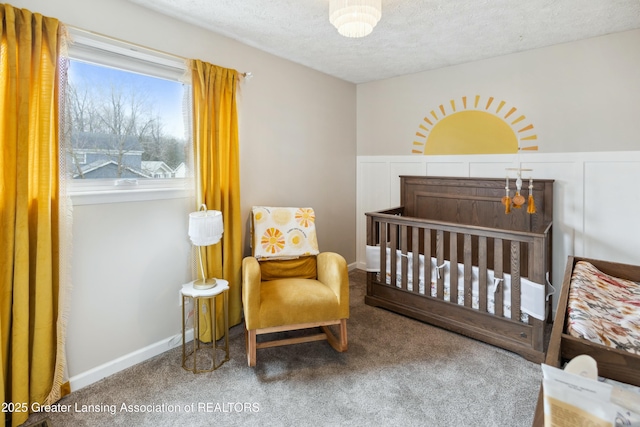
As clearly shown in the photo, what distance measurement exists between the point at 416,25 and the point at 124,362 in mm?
2967

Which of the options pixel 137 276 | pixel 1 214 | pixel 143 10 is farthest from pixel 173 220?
pixel 143 10

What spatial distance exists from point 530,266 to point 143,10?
117 inches

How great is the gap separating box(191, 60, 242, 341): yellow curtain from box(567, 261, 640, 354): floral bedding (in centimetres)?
206

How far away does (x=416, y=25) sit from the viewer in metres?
2.38

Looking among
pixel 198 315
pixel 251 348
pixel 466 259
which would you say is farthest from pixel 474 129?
pixel 198 315

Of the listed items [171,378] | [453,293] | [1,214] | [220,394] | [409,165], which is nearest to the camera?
[1,214]

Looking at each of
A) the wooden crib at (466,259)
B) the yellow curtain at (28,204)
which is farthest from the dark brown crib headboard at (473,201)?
the yellow curtain at (28,204)

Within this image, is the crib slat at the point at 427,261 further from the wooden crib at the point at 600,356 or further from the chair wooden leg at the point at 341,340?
the wooden crib at the point at 600,356

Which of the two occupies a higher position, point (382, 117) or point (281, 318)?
point (382, 117)

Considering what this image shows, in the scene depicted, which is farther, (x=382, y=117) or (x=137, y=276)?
(x=382, y=117)

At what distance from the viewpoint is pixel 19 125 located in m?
1.60

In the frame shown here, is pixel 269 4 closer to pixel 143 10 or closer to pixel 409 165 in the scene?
pixel 143 10

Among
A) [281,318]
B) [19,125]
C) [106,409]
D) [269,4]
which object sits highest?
[269,4]

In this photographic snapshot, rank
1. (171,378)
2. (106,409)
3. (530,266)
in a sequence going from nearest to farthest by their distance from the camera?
(106,409) < (171,378) < (530,266)
